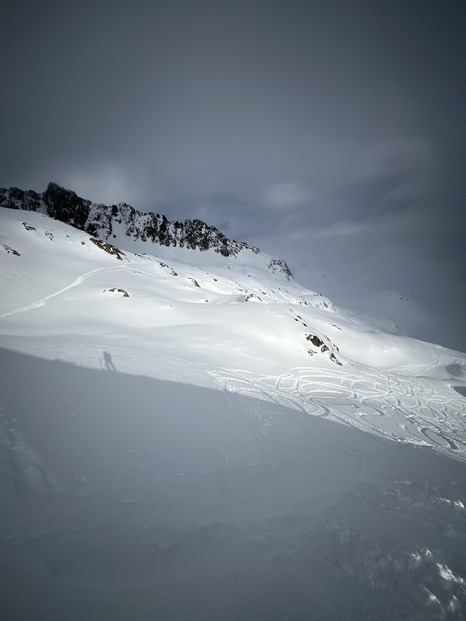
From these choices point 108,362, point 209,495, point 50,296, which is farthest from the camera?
point 50,296

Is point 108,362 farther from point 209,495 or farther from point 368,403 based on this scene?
point 368,403

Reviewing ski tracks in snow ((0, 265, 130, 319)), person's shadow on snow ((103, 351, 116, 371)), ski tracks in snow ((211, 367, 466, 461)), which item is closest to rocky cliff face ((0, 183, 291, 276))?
ski tracks in snow ((0, 265, 130, 319))

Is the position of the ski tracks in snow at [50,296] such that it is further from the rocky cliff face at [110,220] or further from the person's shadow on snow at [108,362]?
the rocky cliff face at [110,220]

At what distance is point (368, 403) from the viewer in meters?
9.59

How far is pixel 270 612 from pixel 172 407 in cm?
418

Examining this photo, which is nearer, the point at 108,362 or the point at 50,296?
the point at 108,362

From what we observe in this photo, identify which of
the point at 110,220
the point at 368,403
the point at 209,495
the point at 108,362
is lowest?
the point at 209,495

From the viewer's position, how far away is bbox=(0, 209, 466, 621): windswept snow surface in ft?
7.20

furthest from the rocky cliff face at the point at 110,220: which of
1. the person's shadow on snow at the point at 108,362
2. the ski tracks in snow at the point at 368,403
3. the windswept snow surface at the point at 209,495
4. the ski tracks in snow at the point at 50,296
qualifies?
the windswept snow surface at the point at 209,495

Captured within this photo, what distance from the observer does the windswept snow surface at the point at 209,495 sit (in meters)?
2.19

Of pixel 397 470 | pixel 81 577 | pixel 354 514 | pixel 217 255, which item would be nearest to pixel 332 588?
pixel 354 514

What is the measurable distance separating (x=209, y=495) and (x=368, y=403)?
864 centimetres

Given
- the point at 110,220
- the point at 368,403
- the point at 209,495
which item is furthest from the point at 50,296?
the point at 110,220

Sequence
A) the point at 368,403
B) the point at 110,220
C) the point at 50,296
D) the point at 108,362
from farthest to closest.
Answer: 1. the point at 110,220
2. the point at 50,296
3. the point at 368,403
4. the point at 108,362
